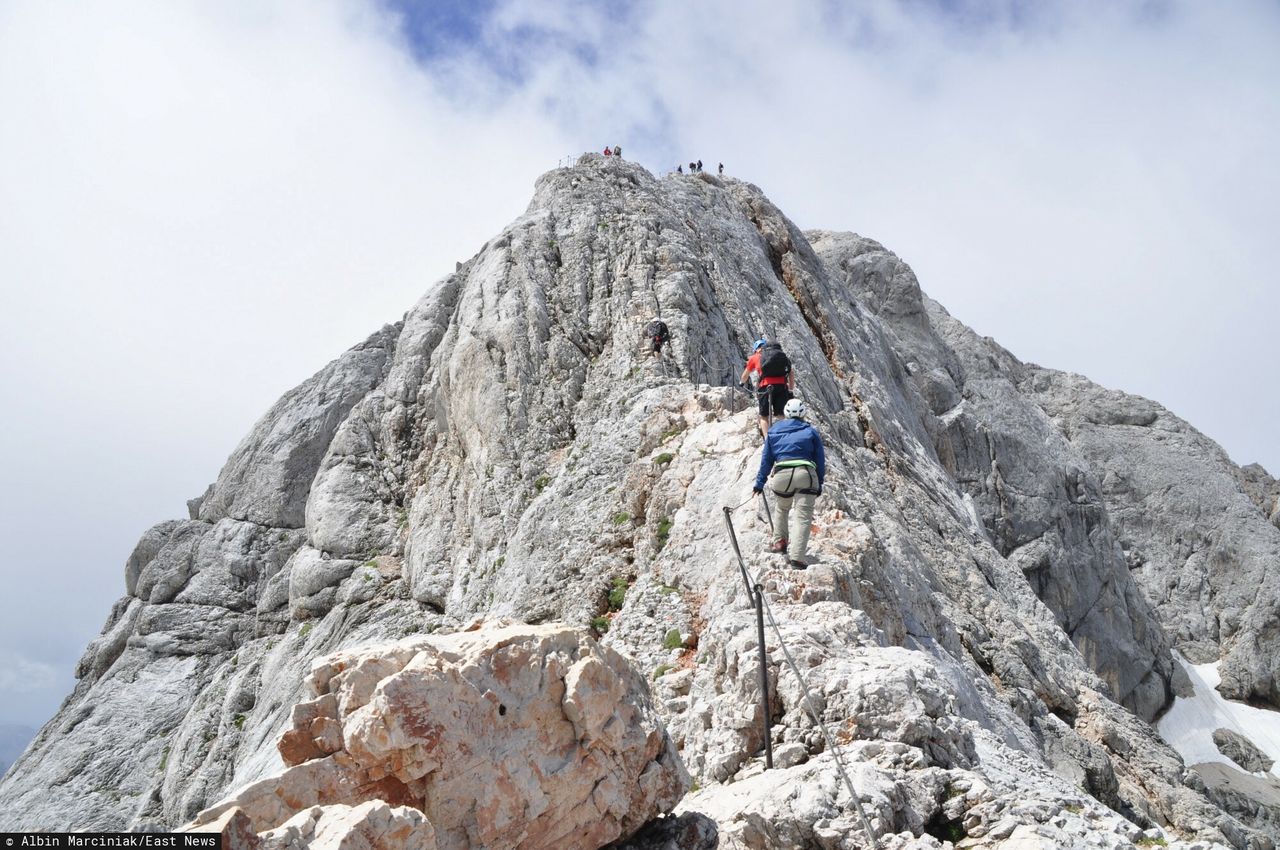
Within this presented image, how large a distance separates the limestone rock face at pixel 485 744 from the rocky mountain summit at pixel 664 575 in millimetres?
205

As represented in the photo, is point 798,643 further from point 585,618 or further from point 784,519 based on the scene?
point 585,618

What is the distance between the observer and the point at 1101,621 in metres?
52.2

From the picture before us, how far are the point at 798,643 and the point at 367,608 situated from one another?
18.8 metres

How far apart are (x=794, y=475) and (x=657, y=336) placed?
563 inches

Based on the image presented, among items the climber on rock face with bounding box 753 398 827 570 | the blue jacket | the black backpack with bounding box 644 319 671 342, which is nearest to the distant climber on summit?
the black backpack with bounding box 644 319 671 342

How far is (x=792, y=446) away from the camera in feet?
45.5

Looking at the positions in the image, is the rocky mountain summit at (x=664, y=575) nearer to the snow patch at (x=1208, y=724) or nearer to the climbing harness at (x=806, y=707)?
the climbing harness at (x=806, y=707)

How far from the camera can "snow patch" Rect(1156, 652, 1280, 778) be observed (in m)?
52.7

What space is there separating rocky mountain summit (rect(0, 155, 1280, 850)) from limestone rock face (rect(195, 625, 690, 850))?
0.67 ft

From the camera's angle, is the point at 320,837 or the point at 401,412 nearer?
the point at 320,837

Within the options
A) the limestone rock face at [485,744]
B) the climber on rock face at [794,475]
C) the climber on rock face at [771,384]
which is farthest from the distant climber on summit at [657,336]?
the limestone rock face at [485,744]

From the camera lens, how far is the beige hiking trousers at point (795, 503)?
44.5 feet

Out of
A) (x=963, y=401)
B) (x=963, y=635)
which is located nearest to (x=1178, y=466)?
(x=963, y=401)

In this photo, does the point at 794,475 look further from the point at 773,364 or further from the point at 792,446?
the point at 773,364
